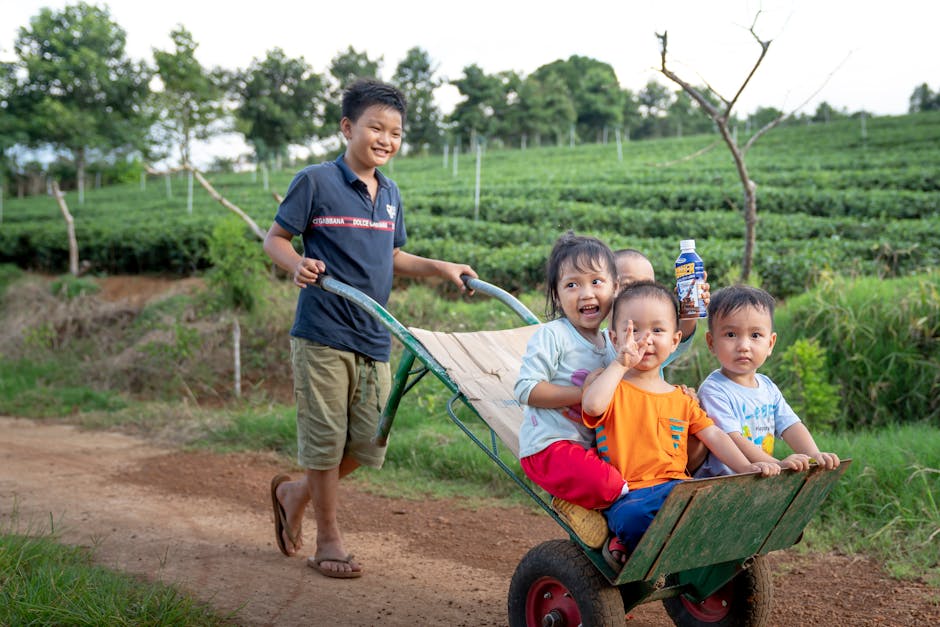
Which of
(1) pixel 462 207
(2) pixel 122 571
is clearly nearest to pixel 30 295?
(1) pixel 462 207

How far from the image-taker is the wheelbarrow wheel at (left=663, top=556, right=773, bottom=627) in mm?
2787

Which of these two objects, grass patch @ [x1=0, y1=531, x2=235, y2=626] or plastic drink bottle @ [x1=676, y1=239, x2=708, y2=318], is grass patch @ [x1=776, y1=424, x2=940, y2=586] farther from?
grass patch @ [x1=0, y1=531, x2=235, y2=626]

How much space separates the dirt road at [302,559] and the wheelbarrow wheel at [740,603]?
1.07 ft

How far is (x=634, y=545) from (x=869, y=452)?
9.18 feet

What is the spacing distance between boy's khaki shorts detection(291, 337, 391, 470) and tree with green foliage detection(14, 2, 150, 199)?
2635cm

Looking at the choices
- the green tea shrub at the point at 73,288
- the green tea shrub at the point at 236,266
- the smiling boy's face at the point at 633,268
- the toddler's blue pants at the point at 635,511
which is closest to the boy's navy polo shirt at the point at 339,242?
the smiling boy's face at the point at 633,268

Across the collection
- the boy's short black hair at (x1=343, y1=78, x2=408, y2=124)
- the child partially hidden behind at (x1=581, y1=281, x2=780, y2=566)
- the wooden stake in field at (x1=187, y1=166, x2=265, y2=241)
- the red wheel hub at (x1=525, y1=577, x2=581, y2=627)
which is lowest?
the red wheel hub at (x1=525, y1=577, x2=581, y2=627)

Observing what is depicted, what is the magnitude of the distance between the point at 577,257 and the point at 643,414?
53cm

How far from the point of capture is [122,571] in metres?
3.58

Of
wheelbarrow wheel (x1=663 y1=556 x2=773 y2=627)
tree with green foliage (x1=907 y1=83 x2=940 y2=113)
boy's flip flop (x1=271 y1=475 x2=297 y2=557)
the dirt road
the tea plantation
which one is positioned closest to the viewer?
wheelbarrow wheel (x1=663 y1=556 x2=773 y2=627)

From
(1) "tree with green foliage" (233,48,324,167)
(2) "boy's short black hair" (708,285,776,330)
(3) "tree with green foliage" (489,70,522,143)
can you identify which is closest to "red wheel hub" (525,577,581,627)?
(2) "boy's short black hair" (708,285,776,330)

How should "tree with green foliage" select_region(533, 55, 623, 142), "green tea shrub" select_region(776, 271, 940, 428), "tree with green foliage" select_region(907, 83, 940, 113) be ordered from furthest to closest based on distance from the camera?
"tree with green foliage" select_region(533, 55, 623, 142)
"tree with green foliage" select_region(907, 83, 940, 113)
"green tea shrub" select_region(776, 271, 940, 428)

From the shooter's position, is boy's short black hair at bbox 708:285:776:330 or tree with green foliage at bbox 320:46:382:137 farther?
tree with green foliage at bbox 320:46:382:137

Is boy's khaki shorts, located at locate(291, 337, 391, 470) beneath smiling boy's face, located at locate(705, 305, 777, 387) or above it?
beneath
